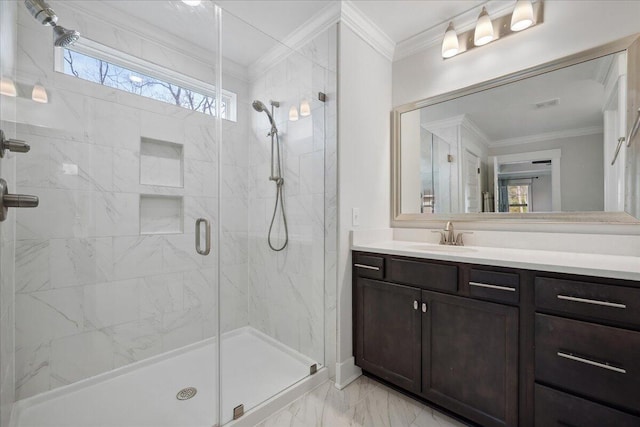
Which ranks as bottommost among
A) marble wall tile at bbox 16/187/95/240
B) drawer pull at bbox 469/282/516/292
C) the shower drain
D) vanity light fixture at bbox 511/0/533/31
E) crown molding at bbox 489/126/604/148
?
the shower drain

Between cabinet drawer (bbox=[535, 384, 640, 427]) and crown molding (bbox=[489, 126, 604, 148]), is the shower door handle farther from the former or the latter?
crown molding (bbox=[489, 126, 604, 148])

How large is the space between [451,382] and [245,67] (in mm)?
2597

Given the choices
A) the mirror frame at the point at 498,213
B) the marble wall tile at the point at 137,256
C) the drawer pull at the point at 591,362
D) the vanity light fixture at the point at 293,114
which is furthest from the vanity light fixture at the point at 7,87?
the drawer pull at the point at 591,362

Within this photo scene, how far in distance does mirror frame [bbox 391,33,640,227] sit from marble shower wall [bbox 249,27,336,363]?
2.22 feet

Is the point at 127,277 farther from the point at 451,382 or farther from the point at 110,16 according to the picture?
the point at 451,382

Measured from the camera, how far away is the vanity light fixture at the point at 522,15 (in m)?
1.65

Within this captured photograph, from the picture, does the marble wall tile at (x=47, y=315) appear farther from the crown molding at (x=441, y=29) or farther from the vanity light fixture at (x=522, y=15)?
the vanity light fixture at (x=522, y=15)

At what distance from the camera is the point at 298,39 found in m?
2.17

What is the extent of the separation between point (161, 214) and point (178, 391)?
3.87 feet

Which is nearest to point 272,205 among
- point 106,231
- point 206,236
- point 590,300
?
point 206,236

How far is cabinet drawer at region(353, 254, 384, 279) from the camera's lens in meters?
1.78

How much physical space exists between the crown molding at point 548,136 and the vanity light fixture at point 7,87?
8.61ft

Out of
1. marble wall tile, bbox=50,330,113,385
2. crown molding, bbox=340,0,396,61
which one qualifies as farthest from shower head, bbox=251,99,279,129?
marble wall tile, bbox=50,330,113,385

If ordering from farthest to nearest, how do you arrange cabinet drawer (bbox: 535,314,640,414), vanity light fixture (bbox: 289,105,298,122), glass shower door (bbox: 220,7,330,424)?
1. vanity light fixture (bbox: 289,105,298,122)
2. glass shower door (bbox: 220,7,330,424)
3. cabinet drawer (bbox: 535,314,640,414)
